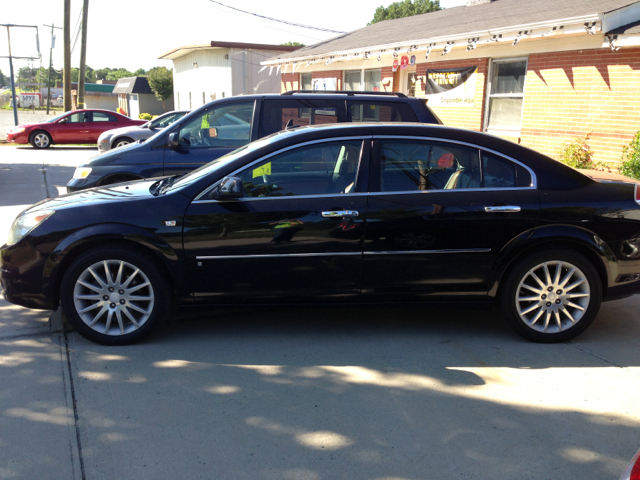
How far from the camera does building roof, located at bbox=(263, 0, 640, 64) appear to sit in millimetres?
9617

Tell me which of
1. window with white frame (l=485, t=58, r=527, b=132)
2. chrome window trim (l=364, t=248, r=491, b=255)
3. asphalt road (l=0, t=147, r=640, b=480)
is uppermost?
window with white frame (l=485, t=58, r=527, b=132)

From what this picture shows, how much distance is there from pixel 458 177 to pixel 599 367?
1723 mm

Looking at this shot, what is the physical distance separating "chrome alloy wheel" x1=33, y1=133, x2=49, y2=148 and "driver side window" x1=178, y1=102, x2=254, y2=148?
1593cm

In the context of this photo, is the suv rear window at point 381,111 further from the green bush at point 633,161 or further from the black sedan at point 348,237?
the green bush at point 633,161

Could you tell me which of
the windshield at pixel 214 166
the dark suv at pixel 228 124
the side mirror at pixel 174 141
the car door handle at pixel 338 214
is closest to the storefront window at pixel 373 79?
the dark suv at pixel 228 124

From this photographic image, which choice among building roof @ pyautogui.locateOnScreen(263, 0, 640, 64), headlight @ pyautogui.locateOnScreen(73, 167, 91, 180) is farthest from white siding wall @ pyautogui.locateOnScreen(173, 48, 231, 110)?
headlight @ pyautogui.locateOnScreen(73, 167, 91, 180)

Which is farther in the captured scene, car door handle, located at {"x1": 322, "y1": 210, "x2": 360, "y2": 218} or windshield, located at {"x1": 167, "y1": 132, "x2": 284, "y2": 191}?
windshield, located at {"x1": 167, "y1": 132, "x2": 284, "y2": 191}

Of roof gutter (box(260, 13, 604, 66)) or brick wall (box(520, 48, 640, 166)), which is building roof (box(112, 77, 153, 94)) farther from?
brick wall (box(520, 48, 640, 166))

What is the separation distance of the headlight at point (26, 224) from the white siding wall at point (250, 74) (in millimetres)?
24126

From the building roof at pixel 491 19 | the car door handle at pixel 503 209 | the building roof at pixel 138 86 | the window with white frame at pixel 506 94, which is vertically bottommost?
the car door handle at pixel 503 209

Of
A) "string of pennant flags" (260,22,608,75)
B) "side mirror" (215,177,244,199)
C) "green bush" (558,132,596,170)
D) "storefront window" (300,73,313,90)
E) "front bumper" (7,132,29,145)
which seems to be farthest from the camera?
"storefront window" (300,73,313,90)

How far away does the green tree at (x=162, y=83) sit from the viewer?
2089 inches

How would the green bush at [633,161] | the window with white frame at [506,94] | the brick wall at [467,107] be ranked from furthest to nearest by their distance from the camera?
the brick wall at [467,107] < the window with white frame at [506,94] < the green bush at [633,161]

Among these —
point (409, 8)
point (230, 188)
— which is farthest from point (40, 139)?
point (409, 8)
